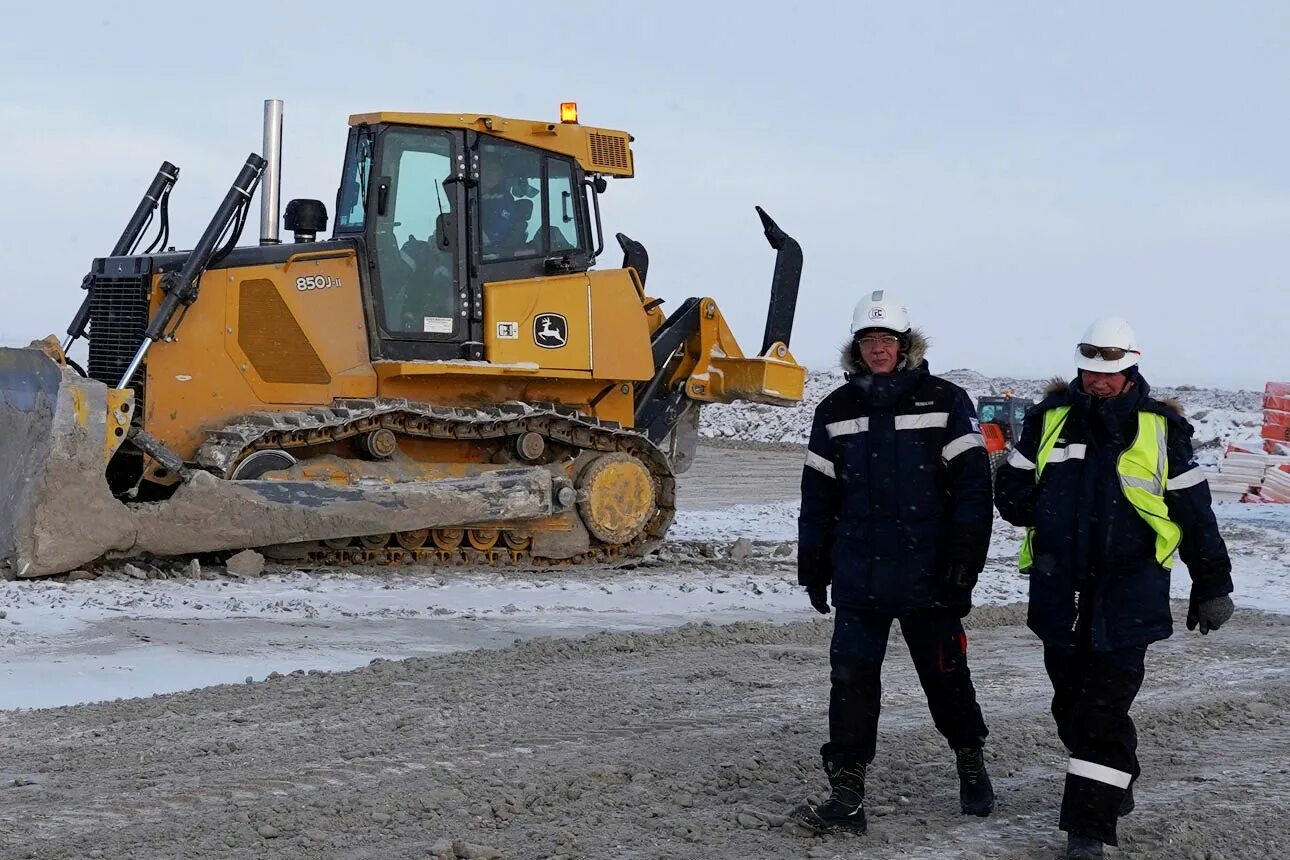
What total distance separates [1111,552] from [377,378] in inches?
302

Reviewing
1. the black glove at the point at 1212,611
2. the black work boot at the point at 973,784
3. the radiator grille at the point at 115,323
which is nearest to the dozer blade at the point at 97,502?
the radiator grille at the point at 115,323

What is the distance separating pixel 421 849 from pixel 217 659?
343cm

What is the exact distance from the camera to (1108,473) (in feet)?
15.6

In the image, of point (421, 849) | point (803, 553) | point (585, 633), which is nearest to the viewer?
point (421, 849)

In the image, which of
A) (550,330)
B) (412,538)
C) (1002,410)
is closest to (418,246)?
(550,330)

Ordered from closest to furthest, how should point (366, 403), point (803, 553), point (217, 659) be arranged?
point (803, 553), point (217, 659), point (366, 403)

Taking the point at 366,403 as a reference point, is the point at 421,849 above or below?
below

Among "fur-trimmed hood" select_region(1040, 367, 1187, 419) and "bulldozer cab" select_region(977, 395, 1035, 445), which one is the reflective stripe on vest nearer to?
"fur-trimmed hood" select_region(1040, 367, 1187, 419)

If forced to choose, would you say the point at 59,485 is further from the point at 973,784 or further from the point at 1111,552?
the point at 1111,552

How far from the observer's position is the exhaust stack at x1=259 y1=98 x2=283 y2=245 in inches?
448

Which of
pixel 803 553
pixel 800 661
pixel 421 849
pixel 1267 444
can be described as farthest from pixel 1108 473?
pixel 1267 444

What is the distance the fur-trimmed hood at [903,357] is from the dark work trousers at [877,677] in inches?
30.8

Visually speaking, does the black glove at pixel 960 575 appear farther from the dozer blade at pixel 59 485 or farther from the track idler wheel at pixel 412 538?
the track idler wheel at pixel 412 538

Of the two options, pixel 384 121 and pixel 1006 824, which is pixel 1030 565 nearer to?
pixel 1006 824
